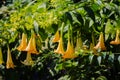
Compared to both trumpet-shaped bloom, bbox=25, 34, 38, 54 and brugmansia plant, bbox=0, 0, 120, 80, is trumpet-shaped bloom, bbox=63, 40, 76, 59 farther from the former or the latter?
trumpet-shaped bloom, bbox=25, 34, 38, 54

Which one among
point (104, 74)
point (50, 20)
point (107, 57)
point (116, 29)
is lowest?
point (104, 74)

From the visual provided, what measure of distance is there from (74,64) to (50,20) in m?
1.79

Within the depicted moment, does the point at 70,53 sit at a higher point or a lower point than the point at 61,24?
lower

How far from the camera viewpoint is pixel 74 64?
4.44m

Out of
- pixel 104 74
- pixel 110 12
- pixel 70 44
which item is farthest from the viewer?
pixel 104 74

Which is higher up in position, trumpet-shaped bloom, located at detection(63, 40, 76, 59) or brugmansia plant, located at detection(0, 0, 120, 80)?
brugmansia plant, located at detection(0, 0, 120, 80)

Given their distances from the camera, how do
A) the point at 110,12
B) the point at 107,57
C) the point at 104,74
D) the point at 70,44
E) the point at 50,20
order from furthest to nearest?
the point at 104,74 → the point at 107,57 → the point at 110,12 → the point at 70,44 → the point at 50,20

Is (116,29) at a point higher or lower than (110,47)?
higher

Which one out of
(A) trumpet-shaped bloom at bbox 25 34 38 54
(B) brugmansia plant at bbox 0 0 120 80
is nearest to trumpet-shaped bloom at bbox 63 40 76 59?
(B) brugmansia plant at bbox 0 0 120 80

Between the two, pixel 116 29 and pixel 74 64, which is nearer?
pixel 116 29

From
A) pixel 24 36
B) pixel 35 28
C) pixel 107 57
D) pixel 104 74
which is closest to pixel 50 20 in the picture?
pixel 35 28

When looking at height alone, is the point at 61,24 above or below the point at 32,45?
above

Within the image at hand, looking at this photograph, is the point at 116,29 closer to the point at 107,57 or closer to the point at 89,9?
the point at 89,9

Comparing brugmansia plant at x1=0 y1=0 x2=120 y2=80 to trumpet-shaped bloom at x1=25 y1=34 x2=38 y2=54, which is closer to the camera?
brugmansia plant at x1=0 y1=0 x2=120 y2=80
